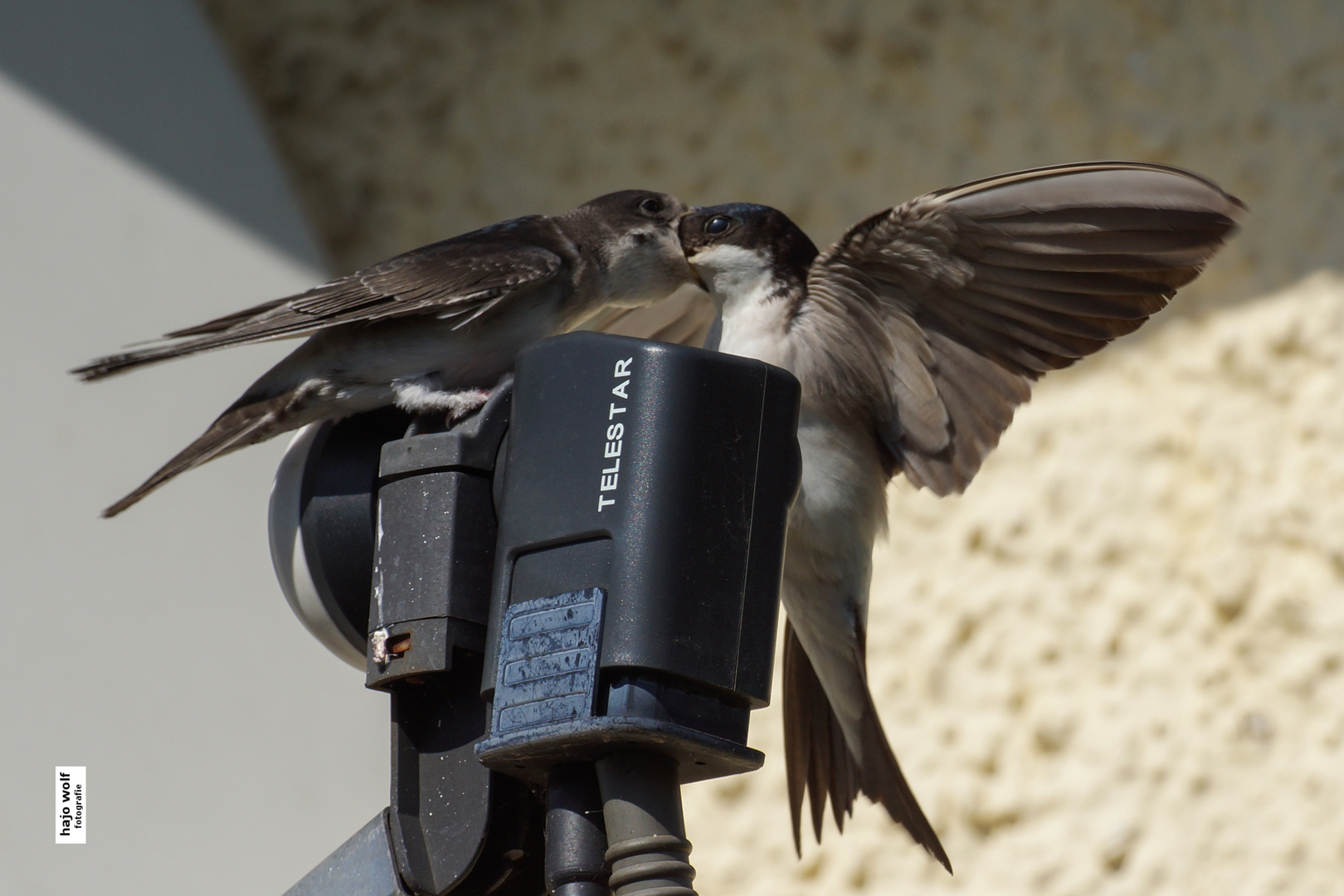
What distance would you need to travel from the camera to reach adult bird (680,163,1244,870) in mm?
1093

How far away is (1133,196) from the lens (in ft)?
3.31

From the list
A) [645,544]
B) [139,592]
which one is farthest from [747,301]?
[139,592]

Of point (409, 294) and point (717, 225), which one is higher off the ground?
point (717, 225)

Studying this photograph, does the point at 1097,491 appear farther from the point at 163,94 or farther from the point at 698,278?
the point at 163,94

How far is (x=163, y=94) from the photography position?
6.73 feet

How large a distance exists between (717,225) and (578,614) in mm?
739

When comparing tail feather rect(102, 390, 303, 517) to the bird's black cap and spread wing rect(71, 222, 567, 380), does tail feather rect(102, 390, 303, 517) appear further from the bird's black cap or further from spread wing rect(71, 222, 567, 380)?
the bird's black cap

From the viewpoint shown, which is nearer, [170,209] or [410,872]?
[410,872]

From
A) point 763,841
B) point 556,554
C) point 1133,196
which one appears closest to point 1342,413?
point 1133,196

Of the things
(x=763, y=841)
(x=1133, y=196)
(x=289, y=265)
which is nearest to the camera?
(x=1133, y=196)

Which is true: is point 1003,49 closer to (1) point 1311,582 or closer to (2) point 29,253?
(1) point 1311,582

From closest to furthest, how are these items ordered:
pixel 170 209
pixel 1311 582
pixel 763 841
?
1. pixel 1311 582
2. pixel 763 841
3. pixel 170 209

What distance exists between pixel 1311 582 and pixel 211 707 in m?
1.36

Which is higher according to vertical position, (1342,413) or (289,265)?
(289,265)
